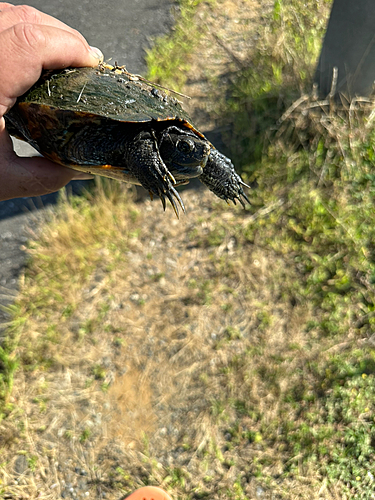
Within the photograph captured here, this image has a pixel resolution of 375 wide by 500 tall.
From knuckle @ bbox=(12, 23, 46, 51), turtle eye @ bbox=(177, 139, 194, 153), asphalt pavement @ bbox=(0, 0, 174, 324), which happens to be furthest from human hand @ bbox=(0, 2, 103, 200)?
asphalt pavement @ bbox=(0, 0, 174, 324)

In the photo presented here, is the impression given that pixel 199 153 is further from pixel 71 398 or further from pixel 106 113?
pixel 71 398

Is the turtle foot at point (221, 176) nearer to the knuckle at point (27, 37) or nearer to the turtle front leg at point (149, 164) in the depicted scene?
the turtle front leg at point (149, 164)

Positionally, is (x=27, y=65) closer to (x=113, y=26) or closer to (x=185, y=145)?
(x=185, y=145)

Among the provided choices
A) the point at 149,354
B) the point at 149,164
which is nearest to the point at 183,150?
the point at 149,164

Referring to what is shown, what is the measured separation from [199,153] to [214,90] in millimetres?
2702

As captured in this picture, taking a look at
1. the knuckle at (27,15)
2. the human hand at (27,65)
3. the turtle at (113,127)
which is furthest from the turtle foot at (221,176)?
the knuckle at (27,15)

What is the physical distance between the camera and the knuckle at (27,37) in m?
1.61

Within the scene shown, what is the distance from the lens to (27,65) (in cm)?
162

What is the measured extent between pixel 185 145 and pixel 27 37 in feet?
2.54

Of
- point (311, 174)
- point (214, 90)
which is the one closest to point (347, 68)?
point (311, 174)

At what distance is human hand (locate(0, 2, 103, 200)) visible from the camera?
1610 mm

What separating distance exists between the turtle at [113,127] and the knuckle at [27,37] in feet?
0.42

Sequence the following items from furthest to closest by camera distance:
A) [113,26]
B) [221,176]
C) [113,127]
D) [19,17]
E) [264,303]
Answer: [113,26], [264,303], [19,17], [221,176], [113,127]

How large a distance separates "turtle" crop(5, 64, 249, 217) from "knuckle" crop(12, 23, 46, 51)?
127 millimetres
